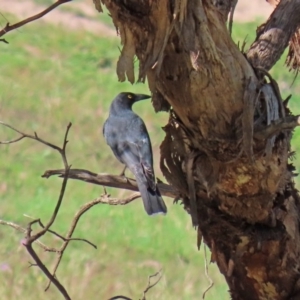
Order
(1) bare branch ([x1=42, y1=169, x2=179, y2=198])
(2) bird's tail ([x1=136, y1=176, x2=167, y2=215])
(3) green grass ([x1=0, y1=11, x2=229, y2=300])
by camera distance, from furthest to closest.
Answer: (3) green grass ([x1=0, y1=11, x2=229, y2=300]) < (2) bird's tail ([x1=136, y1=176, x2=167, y2=215]) < (1) bare branch ([x1=42, y1=169, x2=179, y2=198])

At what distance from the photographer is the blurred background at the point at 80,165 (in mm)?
5012

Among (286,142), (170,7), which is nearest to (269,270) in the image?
(286,142)

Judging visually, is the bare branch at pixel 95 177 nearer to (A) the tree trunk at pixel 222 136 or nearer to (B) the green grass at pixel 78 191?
(A) the tree trunk at pixel 222 136

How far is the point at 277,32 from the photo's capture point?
2.29 metres

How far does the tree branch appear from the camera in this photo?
221 cm

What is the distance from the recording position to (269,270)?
200 centimetres

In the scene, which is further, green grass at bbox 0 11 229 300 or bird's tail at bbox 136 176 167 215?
green grass at bbox 0 11 229 300

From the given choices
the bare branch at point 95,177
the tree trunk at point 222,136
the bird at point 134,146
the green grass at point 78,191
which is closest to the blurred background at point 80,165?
the green grass at point 78,191

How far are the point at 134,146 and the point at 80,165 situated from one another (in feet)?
10.2

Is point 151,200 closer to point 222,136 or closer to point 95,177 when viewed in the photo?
point 95,177

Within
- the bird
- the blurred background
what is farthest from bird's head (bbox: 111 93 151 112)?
the blurred background

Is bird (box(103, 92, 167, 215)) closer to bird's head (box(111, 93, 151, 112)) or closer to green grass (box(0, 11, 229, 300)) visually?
bird's head (box(111, 93, 151, 112))

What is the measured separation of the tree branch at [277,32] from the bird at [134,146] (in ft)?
2.59

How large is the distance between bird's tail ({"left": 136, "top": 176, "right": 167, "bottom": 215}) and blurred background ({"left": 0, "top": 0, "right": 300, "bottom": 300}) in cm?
170
